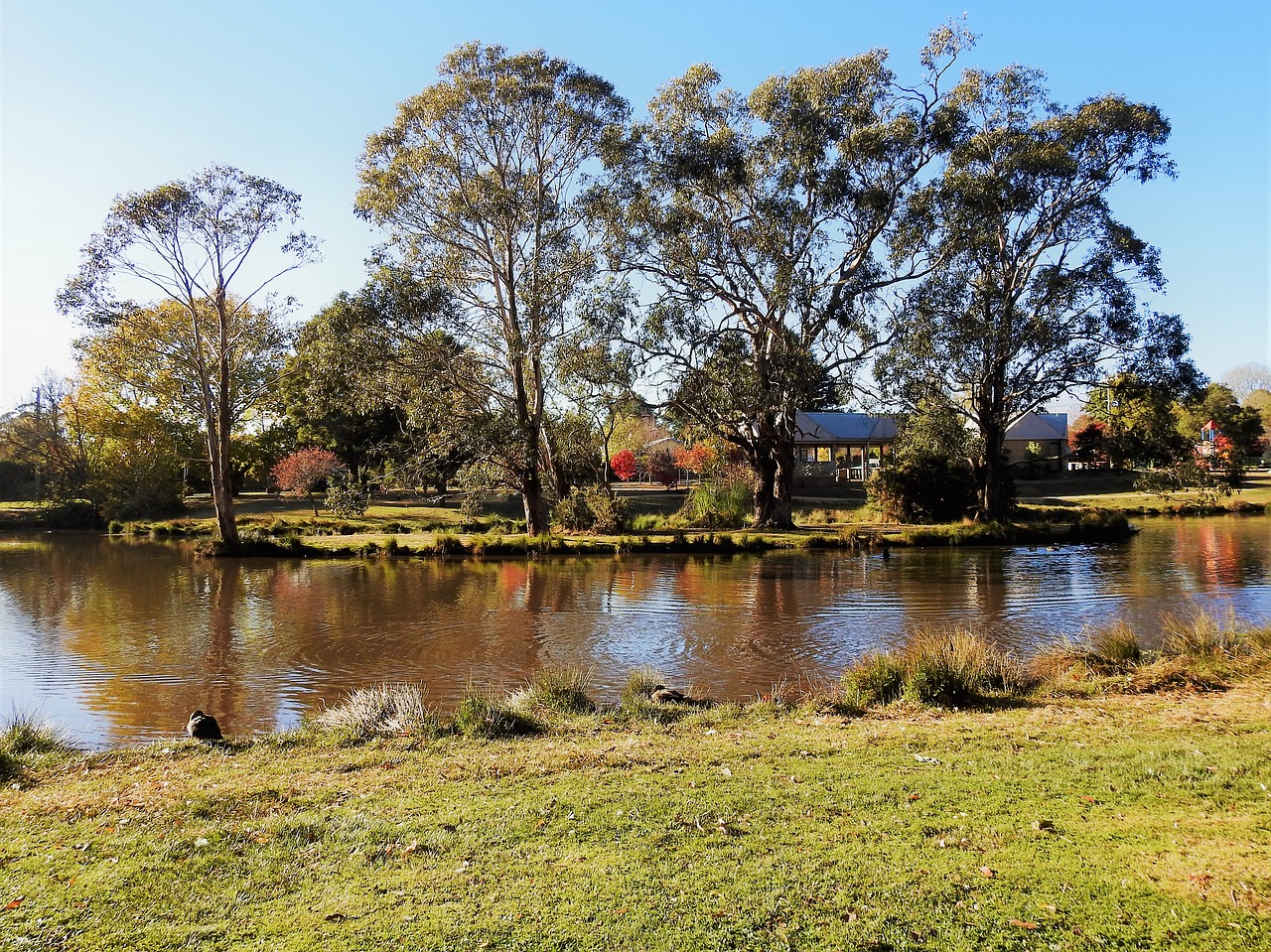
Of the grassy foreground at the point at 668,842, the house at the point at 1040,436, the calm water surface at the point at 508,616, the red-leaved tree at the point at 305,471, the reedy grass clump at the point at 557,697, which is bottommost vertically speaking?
the calm water surface at the point at 508,616

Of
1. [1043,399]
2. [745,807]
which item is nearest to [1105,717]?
[745,807]

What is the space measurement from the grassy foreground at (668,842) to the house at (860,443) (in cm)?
4773

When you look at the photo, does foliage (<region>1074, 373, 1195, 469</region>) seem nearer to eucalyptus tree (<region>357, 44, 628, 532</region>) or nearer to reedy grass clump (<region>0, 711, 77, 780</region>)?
eucalyptus tree (<region>357, 44, 628, 532</region>)

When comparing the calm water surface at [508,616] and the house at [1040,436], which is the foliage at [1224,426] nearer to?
the house at [1040,436]

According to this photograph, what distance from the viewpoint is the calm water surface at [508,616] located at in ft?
40.9

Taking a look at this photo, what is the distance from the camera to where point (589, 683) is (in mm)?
12062

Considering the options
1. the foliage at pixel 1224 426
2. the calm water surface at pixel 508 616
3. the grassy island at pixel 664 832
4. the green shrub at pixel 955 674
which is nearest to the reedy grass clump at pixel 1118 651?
the green shrub at pixel 955 674

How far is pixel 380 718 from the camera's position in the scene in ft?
30.1

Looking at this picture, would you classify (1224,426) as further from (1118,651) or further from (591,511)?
(1118,651)

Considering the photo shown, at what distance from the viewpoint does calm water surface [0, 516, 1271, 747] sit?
40.9 ft

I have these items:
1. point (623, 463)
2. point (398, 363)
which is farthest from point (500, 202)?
point (623, 463)

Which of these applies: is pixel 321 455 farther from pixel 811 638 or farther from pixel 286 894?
pixel 286 894

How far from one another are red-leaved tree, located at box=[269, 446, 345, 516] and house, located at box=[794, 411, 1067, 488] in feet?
93.1

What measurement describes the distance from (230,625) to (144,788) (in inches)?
459
